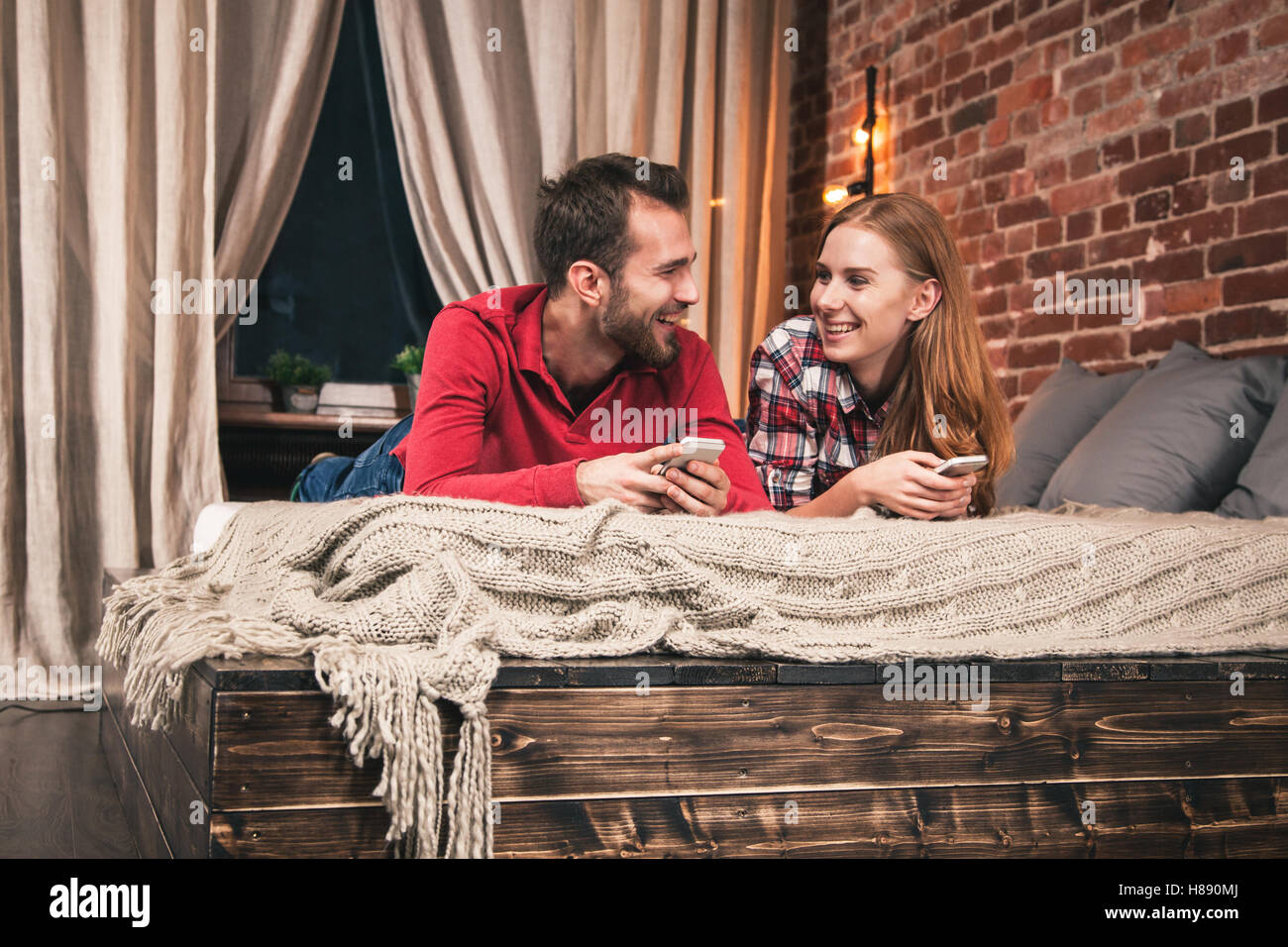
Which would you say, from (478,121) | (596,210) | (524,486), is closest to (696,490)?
(524,486)

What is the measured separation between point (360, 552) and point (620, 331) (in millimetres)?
806

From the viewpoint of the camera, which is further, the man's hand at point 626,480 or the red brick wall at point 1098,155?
the red brick wall at point 1098,155

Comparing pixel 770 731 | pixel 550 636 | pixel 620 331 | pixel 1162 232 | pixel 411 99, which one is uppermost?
pixel 411 99

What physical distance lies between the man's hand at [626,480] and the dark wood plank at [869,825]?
458mm

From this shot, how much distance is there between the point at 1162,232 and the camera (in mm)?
2703

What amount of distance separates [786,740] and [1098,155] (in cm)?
228

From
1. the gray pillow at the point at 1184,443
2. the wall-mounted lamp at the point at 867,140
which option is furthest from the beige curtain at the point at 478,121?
the gray pillow at the point at 1184,443

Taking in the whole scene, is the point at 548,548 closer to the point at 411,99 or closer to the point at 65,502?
the point at 65,502

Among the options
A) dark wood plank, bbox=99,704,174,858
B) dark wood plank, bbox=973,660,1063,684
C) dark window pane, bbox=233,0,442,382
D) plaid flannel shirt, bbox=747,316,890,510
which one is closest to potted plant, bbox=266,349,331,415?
dark window pane, bbox=233,0,442,382

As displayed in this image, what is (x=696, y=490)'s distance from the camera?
1507mm

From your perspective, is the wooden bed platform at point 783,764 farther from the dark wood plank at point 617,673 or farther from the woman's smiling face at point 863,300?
the woman's smiling face at point 863,300

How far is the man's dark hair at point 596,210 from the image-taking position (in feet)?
6.20

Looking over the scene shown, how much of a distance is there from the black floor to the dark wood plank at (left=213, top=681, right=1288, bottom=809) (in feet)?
2.53
